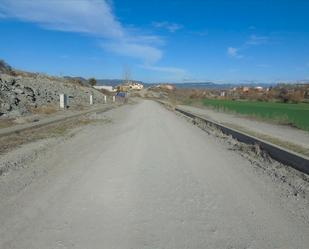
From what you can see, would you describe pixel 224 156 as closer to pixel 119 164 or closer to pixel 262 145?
pixel 262 145

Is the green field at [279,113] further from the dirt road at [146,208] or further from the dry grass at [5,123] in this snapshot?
the dirt road at [146,208]

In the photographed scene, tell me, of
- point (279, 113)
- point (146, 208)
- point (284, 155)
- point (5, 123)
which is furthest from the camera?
point (279, 113)

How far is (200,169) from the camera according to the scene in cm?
993

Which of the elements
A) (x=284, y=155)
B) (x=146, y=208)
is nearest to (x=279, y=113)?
(x=284, y=155)

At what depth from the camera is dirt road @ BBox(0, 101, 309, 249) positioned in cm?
500

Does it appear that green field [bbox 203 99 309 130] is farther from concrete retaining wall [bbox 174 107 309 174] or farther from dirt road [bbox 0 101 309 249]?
dirt road [bbox 0 101 309 249]

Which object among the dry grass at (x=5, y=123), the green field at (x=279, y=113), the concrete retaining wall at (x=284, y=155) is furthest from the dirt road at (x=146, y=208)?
the green field at (x=279, y=113)

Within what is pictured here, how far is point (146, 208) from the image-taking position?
6359mm

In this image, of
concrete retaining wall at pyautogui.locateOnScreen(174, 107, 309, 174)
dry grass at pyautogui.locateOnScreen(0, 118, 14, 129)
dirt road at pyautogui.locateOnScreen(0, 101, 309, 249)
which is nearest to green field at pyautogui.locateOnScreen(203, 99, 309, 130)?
concrete retaining wall at pyautogui.locateOnScreen(174, 107, 309, 174)

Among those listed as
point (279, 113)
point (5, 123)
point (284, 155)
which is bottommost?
point (279, 113)

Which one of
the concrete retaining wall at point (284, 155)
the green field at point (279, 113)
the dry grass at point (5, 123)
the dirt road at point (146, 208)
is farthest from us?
the green field at point (279, 113)

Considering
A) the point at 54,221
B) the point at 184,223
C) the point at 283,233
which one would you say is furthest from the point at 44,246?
the point at 283,233

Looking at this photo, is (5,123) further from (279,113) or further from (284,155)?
(279,113)

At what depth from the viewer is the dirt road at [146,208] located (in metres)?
5.00
